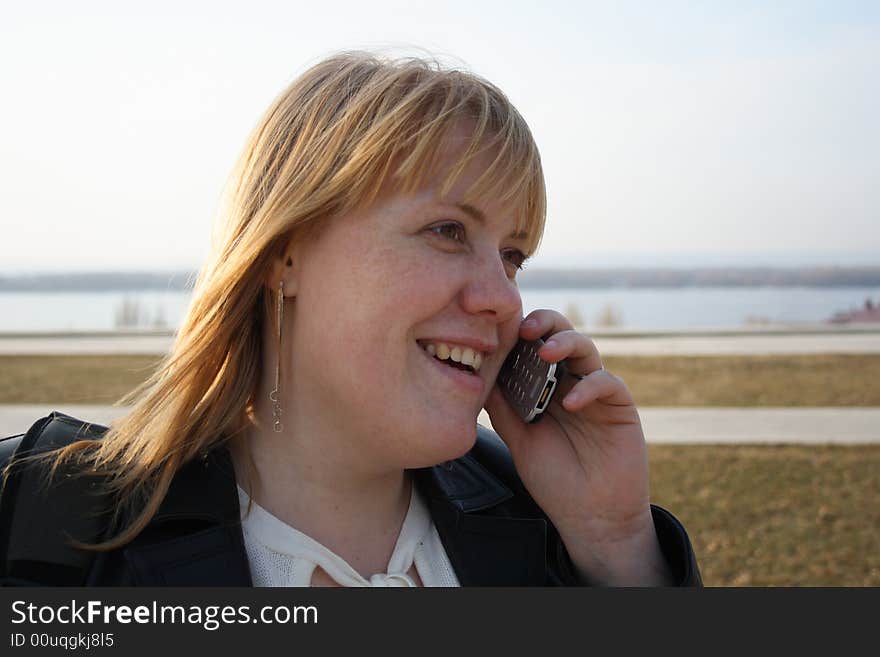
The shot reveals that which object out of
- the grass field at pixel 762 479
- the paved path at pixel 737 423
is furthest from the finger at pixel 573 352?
the paved path at pixel 737 423

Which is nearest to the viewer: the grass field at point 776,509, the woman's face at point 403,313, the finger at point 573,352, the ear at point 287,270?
the woman's face at point 403,313

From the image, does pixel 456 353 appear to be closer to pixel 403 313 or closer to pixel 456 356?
pixel 456 356

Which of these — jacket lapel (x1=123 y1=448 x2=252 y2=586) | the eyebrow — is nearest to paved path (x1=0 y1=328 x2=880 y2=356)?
the eyebrow

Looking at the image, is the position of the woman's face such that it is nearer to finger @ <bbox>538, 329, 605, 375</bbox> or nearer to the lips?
the lips

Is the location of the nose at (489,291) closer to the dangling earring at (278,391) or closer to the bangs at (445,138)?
the bangs at (445,138)

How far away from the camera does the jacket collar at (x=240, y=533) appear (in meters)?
1.64

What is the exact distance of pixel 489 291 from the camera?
1773 millimetres

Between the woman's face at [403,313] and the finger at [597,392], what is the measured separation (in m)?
0.28

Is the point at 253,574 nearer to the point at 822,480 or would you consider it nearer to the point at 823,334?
the point at 822,480

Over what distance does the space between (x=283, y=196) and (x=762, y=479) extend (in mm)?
5469

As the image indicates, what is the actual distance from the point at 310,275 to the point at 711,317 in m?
17.1

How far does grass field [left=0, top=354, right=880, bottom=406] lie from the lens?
8.73m
